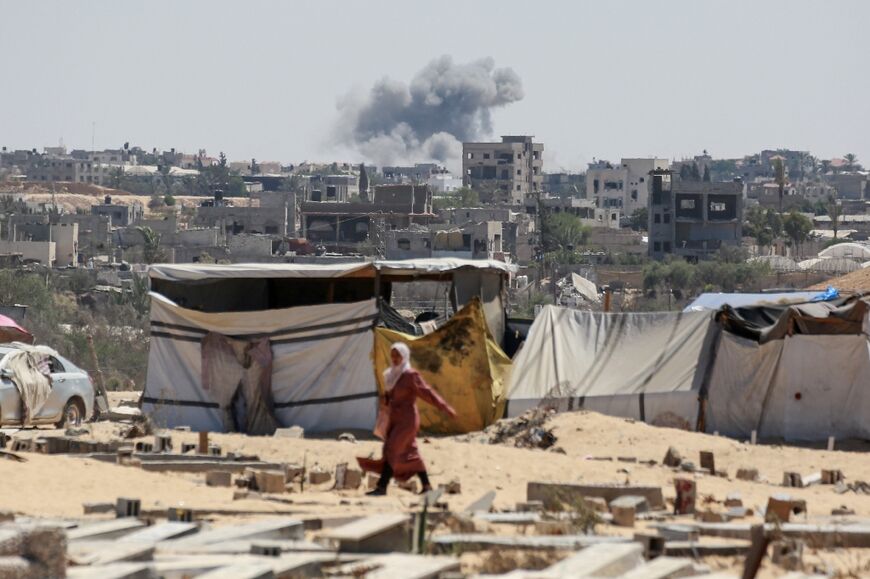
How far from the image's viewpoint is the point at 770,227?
94.1 metres

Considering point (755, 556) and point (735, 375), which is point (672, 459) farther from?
point (755, 556)

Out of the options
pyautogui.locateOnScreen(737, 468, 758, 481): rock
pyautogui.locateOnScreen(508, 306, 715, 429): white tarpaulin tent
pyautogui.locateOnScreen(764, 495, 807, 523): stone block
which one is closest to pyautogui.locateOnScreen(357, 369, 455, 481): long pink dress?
pyautogui.locateOnScreen(764, 495, 807, 523): stone block

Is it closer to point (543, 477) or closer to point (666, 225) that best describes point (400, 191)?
A: point (666, 225)

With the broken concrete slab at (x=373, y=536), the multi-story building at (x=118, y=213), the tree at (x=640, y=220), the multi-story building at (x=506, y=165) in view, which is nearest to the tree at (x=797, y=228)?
the tree at (x=640, y=220)

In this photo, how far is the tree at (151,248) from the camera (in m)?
73.6

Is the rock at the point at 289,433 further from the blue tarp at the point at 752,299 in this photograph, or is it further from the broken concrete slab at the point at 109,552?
the broken concrete slab at the point at 109,552

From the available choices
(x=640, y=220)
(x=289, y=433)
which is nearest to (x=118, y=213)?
(x=640, y=220)

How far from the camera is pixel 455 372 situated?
17.0 metres

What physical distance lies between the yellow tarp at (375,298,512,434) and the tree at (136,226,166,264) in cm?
5526

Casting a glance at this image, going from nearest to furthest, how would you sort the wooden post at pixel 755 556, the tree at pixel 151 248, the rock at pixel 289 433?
the wooden post at pixel 755 556 → the rock at pixel 289 433 → the tree at pixel 151 248

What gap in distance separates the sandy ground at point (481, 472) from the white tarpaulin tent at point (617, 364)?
0.89 meters

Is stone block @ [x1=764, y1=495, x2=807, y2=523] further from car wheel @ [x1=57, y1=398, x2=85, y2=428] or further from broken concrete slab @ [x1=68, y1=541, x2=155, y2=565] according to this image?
car wheel @ [x1=57, y1=398, x2=85, y2=428]

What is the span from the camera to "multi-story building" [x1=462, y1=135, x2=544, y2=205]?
133 meters

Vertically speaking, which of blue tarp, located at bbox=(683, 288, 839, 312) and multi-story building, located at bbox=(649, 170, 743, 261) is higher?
blue tarp, located at bbox=(683, 288, 839, 312)
